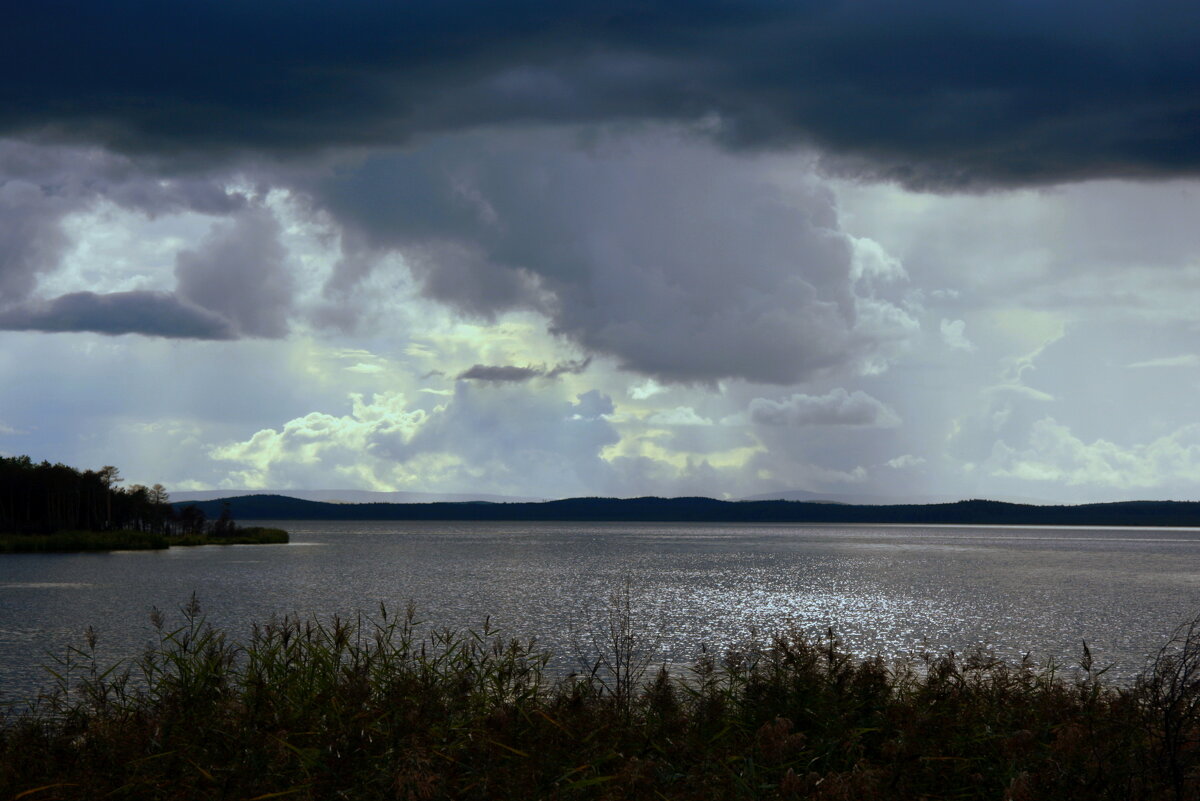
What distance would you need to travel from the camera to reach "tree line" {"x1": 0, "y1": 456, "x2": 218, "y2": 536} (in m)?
146

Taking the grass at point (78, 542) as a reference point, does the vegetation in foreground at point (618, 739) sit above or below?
above

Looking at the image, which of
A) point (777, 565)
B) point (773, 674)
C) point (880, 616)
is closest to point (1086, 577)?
point (777, 565)

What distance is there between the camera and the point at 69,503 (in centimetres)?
15162

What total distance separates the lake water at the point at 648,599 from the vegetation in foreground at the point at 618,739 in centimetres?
616

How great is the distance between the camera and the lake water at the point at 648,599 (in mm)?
43656

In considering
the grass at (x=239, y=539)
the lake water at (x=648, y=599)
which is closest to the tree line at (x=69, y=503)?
the grass at (x=239, y=539)

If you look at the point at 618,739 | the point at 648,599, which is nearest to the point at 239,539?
the point at 648,599

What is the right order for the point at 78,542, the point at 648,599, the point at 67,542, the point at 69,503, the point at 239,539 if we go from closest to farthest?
the point at 648,599 < the point at 67,542 < the point at 78,542 < the point at 69,503 < the point at 239,539

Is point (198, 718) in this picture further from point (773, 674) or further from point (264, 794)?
point (773, 674)

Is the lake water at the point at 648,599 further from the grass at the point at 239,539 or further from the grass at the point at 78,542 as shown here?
the grass at the point at 239,539

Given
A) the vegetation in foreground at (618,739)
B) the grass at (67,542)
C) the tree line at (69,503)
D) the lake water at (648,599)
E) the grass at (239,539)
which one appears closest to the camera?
the vegetation in foreground at (618,739)

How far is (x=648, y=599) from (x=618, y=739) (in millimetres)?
57514

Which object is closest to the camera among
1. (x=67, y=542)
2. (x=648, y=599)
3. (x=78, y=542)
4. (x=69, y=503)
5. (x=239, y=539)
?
(x=648, y=599)

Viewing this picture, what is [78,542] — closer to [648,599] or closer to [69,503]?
[69,503]
